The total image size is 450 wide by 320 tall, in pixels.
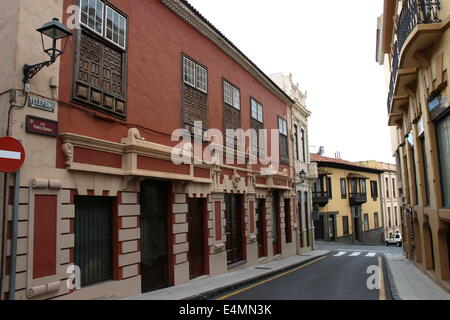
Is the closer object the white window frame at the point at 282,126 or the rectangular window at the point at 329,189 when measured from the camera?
the white window frame at the point at 282,126

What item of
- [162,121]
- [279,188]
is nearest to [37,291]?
[162,121]

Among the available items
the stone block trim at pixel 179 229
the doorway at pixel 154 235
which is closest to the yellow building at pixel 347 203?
the stone block trim at pixel 179 229

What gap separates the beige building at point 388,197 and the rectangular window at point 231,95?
124 ft

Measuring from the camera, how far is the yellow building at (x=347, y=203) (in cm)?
3808

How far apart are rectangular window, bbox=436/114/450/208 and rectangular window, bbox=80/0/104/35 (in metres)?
8.51

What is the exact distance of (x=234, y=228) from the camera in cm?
1584

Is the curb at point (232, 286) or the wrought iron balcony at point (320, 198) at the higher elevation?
the wrought iron balcony at point (320, 198)

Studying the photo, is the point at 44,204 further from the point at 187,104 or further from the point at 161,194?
the point at 187,104

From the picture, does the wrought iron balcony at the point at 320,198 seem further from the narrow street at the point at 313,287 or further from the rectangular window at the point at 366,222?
the narrow street at the point at 313,287

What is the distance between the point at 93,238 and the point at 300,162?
18955mm

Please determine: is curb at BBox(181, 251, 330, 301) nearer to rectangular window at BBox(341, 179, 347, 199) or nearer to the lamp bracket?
the lamp bracket

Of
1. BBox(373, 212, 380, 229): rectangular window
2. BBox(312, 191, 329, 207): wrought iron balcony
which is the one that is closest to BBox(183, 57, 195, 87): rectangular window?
BBox(312, 191, 329, 207): wrought iron balcony

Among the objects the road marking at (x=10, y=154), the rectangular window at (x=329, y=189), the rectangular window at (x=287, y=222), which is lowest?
the rectangular window at (x=287, y=222)

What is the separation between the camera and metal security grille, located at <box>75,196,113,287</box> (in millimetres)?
8211
